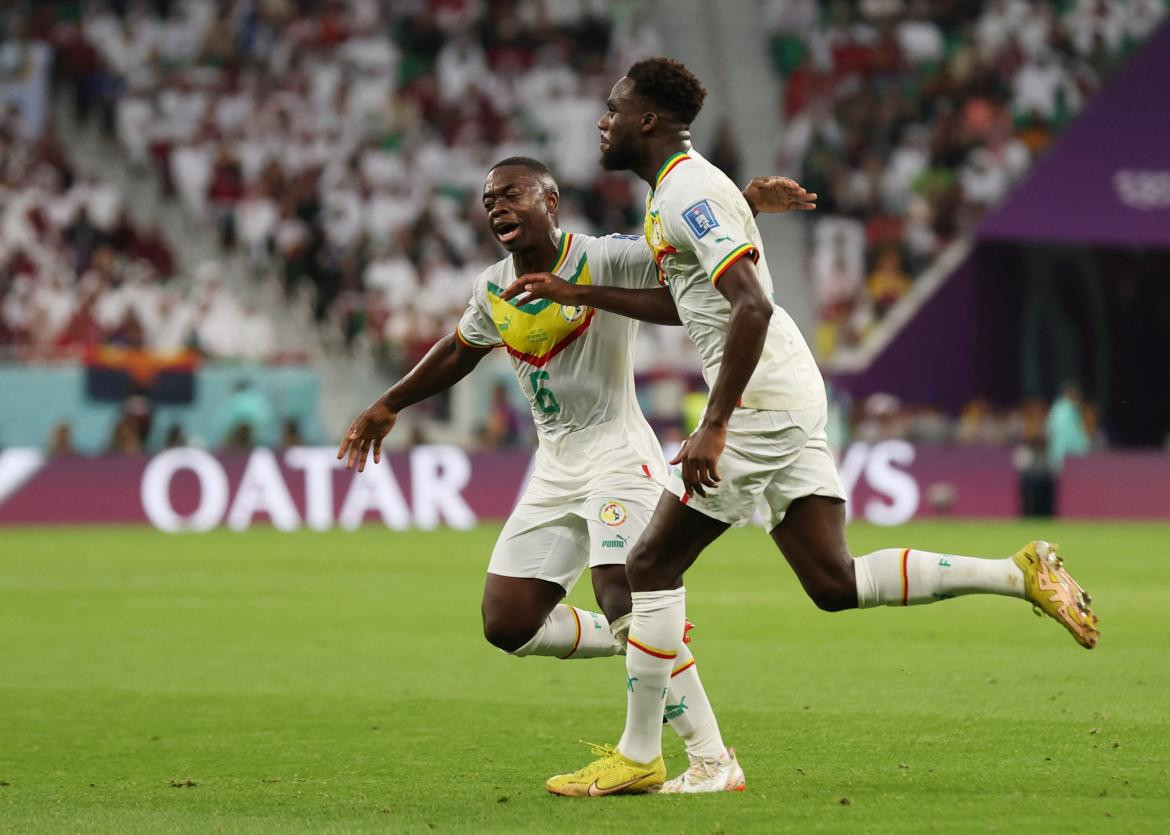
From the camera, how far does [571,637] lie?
7.21m

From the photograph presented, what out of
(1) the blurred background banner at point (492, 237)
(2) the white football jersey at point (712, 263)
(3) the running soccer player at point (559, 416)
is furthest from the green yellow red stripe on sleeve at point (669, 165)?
(1) the blurred background banner at point (492, 237)

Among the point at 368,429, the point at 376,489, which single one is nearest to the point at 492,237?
the point at 376,489

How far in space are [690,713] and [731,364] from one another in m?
1.29

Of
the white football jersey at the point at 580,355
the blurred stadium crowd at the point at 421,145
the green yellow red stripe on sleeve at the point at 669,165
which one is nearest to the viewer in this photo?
the green yellow red stripe on sleeve at the point at 669,165

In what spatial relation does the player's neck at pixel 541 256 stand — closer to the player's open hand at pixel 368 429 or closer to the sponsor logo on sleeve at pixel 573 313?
the sponsor logo on sleeve at pixel 573 313

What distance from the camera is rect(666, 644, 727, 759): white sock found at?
256 inches

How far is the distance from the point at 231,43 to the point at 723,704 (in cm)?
2109

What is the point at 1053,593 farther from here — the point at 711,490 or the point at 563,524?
the point at 563,524

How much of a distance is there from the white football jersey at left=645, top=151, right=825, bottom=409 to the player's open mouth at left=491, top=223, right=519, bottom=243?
25.4 inches

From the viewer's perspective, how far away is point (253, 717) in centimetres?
837

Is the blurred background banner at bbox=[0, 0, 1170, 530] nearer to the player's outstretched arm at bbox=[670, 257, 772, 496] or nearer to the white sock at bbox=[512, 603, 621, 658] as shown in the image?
the white sock at bbox=[512, 603, 621, 658]

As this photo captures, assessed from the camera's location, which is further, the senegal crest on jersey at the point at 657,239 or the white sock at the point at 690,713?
the white sock at the point at 690,713

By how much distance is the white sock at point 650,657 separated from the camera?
6.25 m

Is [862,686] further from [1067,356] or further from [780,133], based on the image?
[780,133]
